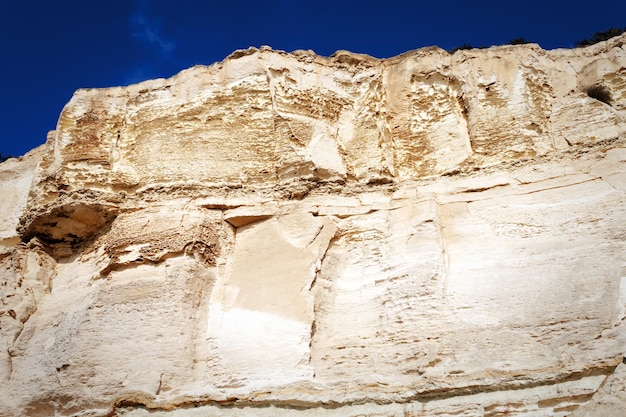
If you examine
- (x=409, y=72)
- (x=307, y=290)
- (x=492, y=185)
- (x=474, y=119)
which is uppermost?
(x=409, y=72)

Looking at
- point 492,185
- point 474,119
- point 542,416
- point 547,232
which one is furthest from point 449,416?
point 474,119

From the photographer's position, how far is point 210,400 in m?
8.55

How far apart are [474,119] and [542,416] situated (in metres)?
4.77

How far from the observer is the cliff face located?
837 centimetres

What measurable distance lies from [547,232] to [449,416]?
279 cm

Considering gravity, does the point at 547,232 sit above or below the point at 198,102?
below

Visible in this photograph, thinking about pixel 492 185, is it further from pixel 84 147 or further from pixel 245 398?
pixel 84 147

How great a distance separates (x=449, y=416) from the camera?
7.68 metres

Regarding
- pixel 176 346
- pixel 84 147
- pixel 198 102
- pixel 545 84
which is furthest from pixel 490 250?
pixel 84 147

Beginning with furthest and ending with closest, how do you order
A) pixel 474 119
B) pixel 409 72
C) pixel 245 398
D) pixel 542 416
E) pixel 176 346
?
1. pixel 409 72
2. pixel 474 119
3. pixel 176 346
4. pixel 245 398
5. pixel 542 416

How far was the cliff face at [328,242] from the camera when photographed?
27.5 ft

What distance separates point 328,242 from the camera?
33.0ft

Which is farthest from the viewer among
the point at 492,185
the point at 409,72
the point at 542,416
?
the point at 409,72

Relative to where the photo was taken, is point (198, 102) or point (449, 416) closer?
point (449, 416)
